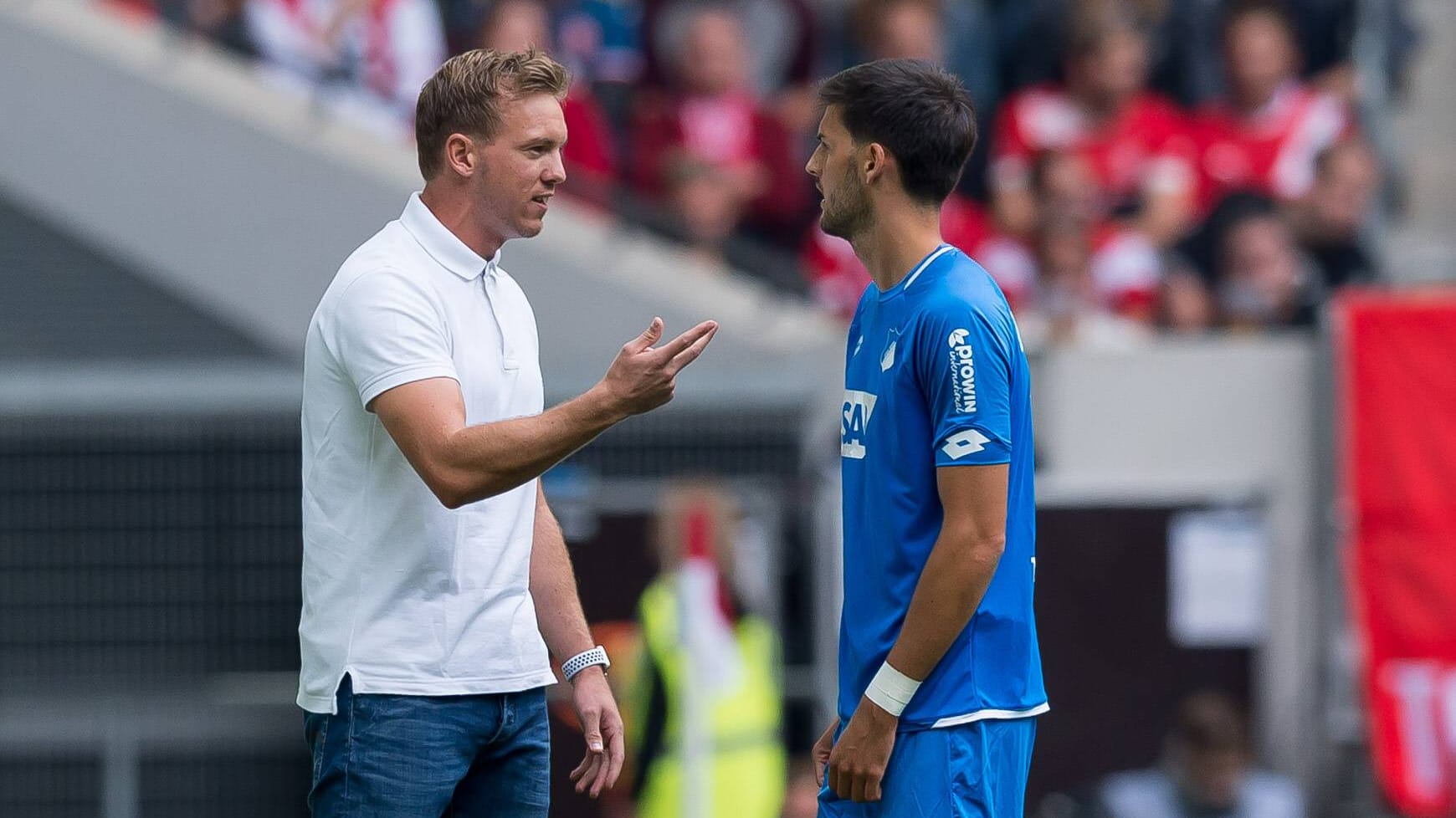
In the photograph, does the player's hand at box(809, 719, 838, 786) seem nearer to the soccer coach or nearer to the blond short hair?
the soccer coach

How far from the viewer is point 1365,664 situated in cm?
887

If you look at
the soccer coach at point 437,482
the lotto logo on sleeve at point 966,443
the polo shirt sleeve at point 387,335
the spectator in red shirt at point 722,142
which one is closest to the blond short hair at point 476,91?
the soccer coach at point 437,482

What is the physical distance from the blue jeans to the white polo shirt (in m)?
0.04

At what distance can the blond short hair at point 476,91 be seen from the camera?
380cm

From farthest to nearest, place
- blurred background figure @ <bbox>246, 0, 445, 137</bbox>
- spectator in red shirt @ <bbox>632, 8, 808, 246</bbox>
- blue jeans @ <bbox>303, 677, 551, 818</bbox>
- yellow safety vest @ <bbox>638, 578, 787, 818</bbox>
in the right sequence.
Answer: blurred background figure @ <bbox>246, 0, 445, 137</bbox>, spectator in red shirt @ <bbox>632, 8, 808, 246</bbox>, yellow safety vest @ <bbox>638, 578, 787, 818</bbox>, blue jeans @ <bbox>303, 677, 551, 818</bbox>

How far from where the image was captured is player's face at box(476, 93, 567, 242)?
3.80 metres

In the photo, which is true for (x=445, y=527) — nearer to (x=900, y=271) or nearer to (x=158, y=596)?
(x=900, y=271)

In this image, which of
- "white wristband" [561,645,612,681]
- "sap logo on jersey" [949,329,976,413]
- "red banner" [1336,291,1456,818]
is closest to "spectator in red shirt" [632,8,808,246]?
"red banner" [1336,291,1456,818]

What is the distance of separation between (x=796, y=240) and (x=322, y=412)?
659 cm

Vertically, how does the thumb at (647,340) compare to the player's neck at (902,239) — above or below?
below

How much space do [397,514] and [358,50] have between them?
288 inches

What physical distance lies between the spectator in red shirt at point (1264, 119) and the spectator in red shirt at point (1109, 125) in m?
0.17

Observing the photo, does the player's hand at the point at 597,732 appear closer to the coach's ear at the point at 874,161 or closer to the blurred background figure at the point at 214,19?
the coach's ear at the point at 874,161

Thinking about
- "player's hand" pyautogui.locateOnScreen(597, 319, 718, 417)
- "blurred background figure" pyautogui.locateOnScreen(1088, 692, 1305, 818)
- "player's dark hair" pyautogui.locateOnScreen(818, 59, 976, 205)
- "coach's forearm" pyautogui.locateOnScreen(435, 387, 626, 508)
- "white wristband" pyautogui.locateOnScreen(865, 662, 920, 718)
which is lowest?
"blurred background figure" pyautogui.locateOnScreen(1088, 692, 1305, 818)
